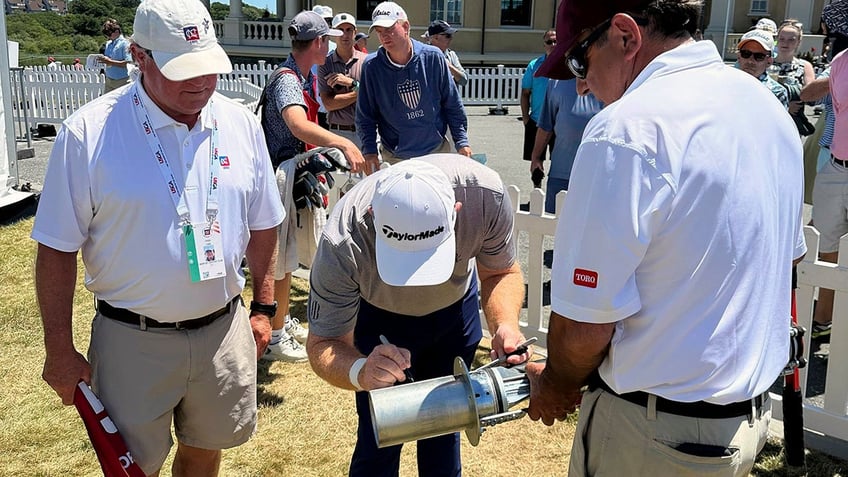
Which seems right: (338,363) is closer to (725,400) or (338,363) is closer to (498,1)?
(725,400)

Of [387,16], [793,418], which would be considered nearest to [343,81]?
[387,16]

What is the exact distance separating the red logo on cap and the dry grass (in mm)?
2104

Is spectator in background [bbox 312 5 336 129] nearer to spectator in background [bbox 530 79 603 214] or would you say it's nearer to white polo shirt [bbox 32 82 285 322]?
spectator in background [bbox 530 79 603 214]

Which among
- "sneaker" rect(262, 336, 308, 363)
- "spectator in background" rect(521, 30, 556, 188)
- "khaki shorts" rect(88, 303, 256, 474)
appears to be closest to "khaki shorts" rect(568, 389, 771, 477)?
"khaki shorts" rect(88, 303, 256, 474)

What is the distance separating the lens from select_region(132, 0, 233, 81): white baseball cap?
2.39 meters

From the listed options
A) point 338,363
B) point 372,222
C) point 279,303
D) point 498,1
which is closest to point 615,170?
point 372,222

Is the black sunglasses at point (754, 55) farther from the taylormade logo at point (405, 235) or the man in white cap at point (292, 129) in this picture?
the taylormade logo at point (405, 235)

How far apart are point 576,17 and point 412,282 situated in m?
0.85

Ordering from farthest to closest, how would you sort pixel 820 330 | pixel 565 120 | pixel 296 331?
pixel 565 120 < pixel 296 331 < pixel 820 330

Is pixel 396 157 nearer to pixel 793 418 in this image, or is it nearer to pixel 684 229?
pixel 793 418

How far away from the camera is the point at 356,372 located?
2168 mm

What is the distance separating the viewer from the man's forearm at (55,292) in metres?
2.40

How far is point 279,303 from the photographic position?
15.1 feet

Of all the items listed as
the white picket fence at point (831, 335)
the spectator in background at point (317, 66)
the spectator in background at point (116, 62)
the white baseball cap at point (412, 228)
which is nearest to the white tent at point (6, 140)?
the spectator in background at point (317, 66)
